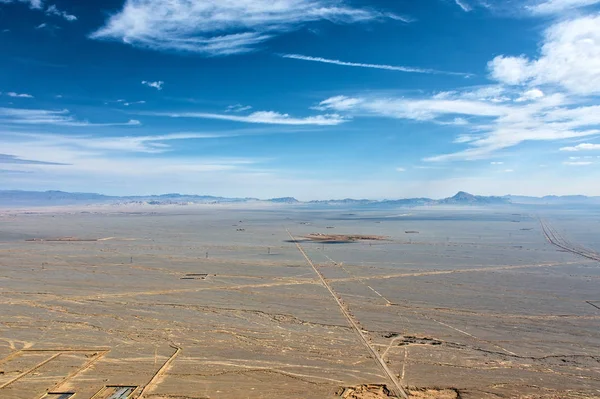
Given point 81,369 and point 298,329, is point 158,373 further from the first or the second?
point 298,329

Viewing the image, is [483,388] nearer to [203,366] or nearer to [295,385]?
[295,385]

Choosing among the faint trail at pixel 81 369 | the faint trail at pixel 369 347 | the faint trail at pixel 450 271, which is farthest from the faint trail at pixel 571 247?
the faint trail at pixel 81 369

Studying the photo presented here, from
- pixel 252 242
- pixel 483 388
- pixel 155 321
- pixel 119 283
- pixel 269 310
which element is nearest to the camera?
pixel 483 388

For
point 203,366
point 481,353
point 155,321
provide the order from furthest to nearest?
point 155,321
point 481,353
point 203,366

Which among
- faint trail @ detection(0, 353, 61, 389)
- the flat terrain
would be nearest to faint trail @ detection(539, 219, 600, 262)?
the flat terrain

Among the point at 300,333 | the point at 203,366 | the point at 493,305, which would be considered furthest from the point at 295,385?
the point at 493,305

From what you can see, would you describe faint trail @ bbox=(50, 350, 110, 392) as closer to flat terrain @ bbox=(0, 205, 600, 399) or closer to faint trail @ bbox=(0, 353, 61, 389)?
flat terrain @ bbox=(0, 205, 600, 399)

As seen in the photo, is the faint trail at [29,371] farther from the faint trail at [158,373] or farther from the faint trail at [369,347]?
the faint trail at [369,347]

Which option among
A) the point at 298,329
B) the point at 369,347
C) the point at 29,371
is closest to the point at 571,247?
the point at 369,347
